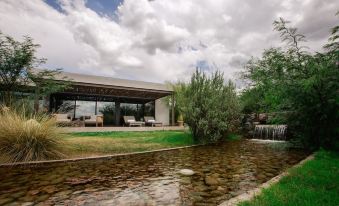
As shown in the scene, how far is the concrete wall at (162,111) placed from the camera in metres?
22.1

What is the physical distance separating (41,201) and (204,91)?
24.5 ft

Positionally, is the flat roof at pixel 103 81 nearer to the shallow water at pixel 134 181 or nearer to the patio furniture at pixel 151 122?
the patio furniture at pixel 151 122

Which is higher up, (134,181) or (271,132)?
(271,132)

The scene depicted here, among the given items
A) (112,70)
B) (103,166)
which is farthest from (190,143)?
(112,70)

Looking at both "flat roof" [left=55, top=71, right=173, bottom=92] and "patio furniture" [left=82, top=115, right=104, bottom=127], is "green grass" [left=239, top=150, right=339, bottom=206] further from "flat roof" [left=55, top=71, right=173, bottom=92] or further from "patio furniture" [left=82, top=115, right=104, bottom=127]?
"patio furniture" [left=82, top=115, right=104, bottom=127]

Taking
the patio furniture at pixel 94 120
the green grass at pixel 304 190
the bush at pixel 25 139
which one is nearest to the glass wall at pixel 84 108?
the patio furniture at pixel 94 120

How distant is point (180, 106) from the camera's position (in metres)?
9.57

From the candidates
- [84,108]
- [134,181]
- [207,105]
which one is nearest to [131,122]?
[84,108]

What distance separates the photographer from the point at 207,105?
9.05 meters

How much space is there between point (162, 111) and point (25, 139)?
57.2 feet

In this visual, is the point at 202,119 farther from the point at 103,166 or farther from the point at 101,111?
the point at 101,111

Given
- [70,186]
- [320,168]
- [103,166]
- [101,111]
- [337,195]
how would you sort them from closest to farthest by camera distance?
[337,195] < [70,186] < [320,168] < [103,166] < [101,111]

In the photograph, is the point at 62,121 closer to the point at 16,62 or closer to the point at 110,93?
the point at 16,62

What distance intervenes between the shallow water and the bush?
1.47ft
